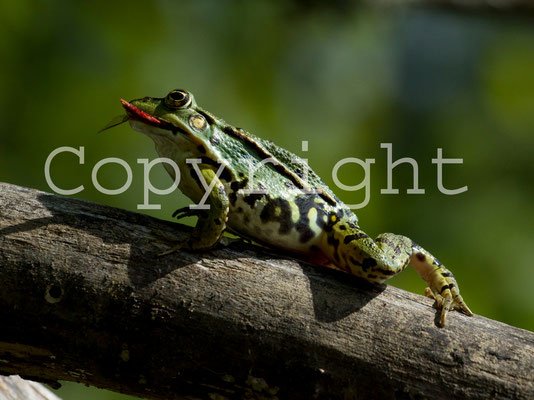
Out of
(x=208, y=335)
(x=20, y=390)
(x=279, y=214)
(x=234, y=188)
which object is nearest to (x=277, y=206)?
(x=279, y=214)

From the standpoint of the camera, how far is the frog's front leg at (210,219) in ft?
6.59

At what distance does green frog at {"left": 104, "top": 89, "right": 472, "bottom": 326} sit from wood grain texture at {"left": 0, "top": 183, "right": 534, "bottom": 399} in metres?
0.40

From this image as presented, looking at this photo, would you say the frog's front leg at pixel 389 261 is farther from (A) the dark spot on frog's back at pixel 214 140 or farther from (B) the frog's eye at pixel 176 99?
(B) the frog's eye at pixel 176 99

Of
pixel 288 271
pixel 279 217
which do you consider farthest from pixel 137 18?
pixel 288 271

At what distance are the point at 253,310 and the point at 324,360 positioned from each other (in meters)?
0.27

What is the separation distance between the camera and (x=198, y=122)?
2334 millimetres

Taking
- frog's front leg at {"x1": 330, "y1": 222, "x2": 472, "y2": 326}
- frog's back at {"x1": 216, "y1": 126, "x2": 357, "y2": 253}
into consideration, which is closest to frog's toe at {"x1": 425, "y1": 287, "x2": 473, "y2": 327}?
frog's front leg at {"x1": 330, "y1": 222, "x2": 472, "y2": 326}

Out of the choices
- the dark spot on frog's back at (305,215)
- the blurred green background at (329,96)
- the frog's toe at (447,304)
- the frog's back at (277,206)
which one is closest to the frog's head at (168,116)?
the frog's back at (277,206)

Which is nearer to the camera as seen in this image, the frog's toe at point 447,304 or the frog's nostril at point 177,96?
the frog's toe at point 447,304

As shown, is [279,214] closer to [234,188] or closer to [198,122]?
[234,188]

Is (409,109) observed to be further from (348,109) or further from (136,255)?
(136,255)

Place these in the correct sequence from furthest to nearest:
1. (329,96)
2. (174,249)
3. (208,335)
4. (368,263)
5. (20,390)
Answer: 1. (329,96)
2. (20,390)
3. (368,263)
4. (174,249)
5. (208,335)

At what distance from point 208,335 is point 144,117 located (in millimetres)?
963

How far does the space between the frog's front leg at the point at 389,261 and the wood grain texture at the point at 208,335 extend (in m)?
0.15
